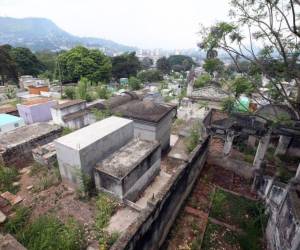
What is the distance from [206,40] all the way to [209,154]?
6.44m

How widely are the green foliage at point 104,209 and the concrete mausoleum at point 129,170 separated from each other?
1.28 ft

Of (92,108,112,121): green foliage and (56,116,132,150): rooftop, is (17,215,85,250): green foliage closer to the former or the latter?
(56,116,132,150): rooftop

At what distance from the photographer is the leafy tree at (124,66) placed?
1921 inches

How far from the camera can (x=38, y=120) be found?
61.4 ft

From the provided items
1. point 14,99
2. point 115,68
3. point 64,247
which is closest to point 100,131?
point 64,247

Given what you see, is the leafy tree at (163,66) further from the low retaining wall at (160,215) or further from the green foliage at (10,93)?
the low retaining wall at (160,215)

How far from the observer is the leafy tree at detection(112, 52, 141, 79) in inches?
1921

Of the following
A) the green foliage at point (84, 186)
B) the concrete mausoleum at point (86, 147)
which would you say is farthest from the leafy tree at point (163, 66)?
the green foliage at point (84, 186)

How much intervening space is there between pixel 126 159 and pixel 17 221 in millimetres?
5056

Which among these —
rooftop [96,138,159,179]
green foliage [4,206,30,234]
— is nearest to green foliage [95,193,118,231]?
rooftop [96,138,159,179]

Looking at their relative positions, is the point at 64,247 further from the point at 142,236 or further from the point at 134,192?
the point at 134,192

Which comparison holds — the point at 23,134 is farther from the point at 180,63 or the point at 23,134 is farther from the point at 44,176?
the point at 180,63

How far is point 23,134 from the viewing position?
44.6 ft

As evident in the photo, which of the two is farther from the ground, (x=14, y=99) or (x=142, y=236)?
(x=142, y=236)
